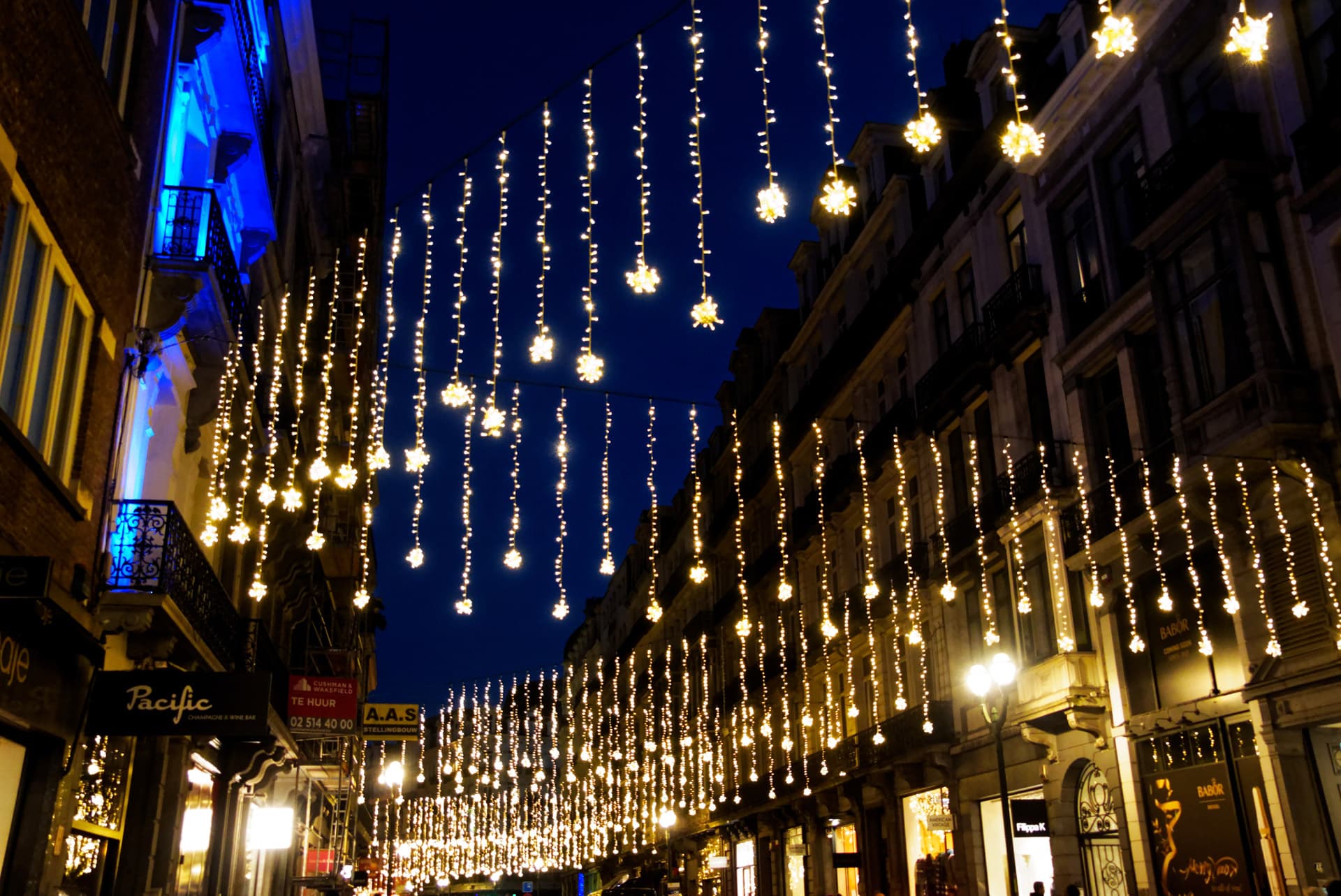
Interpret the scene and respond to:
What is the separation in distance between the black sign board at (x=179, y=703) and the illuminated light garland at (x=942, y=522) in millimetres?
16274

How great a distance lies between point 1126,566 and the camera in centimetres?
1820

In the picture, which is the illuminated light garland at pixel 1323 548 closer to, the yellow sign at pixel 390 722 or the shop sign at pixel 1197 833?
the shop sign at pixel 1197 833

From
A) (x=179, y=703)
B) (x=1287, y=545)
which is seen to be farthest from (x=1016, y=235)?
(x=179, y=703)

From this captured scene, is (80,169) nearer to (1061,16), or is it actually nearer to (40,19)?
(40,19)

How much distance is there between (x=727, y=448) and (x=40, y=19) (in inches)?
1529

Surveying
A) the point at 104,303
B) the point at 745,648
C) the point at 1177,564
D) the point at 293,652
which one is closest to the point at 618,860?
the point at 745,648

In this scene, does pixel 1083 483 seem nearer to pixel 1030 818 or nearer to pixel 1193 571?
pixel 1193 571

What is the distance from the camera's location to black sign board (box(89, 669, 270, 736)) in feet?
37.0

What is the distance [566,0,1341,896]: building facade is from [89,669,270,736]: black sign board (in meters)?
10.5

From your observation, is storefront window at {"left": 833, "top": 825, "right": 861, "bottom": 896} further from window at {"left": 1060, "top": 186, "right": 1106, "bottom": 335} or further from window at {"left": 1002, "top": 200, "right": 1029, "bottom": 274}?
window at {"left": 1002, "top": 200, "right": 1029, "bottom": 274}

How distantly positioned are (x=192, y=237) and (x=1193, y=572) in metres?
14.8

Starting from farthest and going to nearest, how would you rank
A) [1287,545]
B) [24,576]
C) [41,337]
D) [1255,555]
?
[1255,555], [1287,545], [41,337], [24,576]

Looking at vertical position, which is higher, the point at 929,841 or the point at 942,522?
the point at 942,522

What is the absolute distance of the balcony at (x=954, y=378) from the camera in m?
23.6
